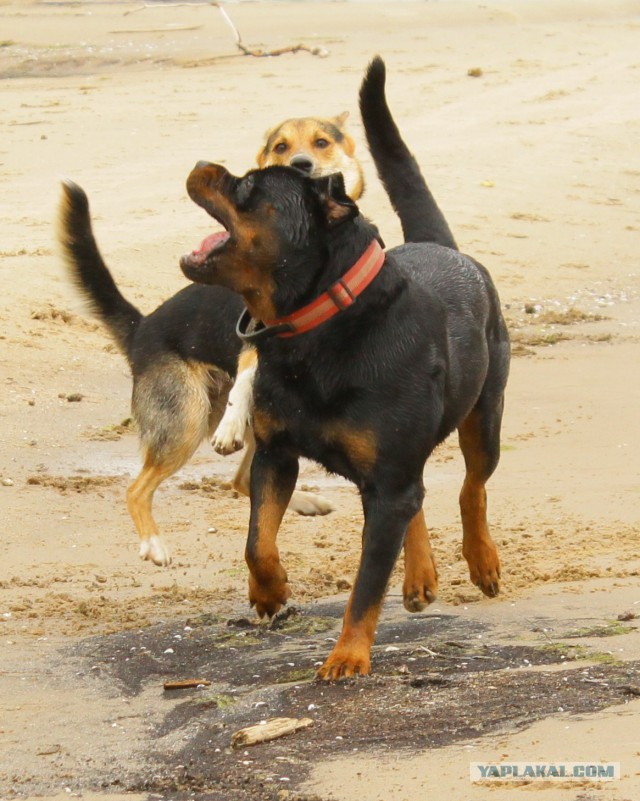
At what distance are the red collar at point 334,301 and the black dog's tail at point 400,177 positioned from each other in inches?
58.1

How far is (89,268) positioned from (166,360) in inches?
21.8

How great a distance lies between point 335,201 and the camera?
171 inches

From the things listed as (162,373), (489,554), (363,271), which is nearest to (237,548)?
(162,373)

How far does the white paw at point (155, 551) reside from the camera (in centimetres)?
582

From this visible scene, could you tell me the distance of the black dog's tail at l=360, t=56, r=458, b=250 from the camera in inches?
229

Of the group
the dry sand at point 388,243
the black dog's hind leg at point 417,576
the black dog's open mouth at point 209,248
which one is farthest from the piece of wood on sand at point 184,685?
the black dog's open mouth at point 209,248

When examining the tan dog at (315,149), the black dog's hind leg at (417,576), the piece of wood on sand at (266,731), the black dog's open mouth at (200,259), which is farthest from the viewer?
the tan dog at (315,149)

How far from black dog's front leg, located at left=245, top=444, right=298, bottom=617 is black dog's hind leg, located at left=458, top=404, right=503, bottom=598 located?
3.19 ft

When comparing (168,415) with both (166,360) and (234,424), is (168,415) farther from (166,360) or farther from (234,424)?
(234,424)

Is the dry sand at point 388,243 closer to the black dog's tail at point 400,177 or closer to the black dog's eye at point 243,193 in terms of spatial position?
the black dog's tail at point 400,177

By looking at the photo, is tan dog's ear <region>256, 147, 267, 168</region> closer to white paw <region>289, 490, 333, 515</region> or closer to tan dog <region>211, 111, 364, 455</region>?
tan dog <region>211, 111, 364, 455</region>

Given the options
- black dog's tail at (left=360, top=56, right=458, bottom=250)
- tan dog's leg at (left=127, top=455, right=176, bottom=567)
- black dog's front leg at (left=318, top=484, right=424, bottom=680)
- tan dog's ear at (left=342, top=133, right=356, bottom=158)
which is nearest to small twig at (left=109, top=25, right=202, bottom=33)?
tan dog's ear at (left=342, top=133, right=356, bottom=158)

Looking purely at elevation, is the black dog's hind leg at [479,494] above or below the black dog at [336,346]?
below

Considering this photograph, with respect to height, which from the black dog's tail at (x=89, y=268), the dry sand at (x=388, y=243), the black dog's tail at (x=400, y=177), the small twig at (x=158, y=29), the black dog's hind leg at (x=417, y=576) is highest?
the black dog's tail at (x=400, y=177)
